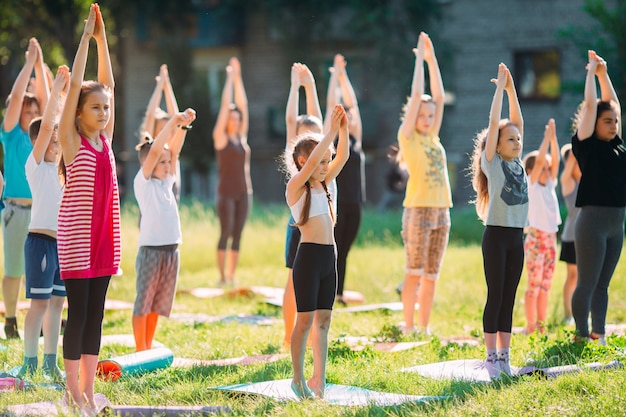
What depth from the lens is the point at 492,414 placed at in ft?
15.9

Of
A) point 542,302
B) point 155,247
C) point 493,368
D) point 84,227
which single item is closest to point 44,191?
point 155,247

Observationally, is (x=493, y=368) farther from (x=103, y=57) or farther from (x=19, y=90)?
(x=19, y=90)

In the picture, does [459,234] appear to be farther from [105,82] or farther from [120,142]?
[120,142]

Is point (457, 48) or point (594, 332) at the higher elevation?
point (457, 48)

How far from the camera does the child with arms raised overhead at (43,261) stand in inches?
245

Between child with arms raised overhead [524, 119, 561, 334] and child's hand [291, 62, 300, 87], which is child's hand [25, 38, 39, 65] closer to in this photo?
child's hand [291, 62, 300, 87]

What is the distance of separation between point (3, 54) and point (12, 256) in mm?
22775

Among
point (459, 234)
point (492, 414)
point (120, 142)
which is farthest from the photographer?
point (120, 142)

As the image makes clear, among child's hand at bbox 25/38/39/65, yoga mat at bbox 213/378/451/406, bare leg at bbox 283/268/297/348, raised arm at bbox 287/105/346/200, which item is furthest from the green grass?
child's hand at bbox 25/38/39/65

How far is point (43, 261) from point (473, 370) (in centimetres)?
299

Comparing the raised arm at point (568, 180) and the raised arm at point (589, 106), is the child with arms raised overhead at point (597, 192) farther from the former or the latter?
the raised arm at point (568, 180)

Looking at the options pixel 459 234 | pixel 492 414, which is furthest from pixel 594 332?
pixel 459 234

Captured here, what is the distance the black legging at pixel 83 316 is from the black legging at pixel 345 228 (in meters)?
4.25

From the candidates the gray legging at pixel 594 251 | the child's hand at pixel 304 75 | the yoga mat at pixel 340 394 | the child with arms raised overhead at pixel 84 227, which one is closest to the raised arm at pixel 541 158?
the gray legging at pixel 594 251
